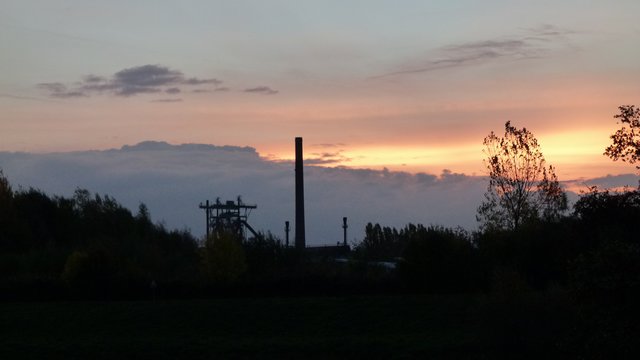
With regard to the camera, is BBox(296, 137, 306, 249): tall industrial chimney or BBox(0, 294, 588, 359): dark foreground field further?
BBox(296, 137, 306, 249): tall industrial chimney

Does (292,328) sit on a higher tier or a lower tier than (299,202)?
lower

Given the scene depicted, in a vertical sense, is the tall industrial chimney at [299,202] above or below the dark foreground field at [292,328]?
above

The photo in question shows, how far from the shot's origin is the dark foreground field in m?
37.7

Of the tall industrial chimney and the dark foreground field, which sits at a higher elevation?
the tall industrial chimney

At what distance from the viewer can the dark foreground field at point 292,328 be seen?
37719mm

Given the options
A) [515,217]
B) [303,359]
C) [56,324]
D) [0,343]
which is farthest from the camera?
[515,217]

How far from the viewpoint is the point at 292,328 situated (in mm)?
43406

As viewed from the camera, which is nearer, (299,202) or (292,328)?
(292,328)

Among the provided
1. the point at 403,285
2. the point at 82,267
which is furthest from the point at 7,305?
the point at 403,285

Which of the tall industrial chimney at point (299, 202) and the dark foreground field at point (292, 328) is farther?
the tall industrial chimney at point (299, 202)

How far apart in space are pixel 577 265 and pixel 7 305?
3263 centimetres

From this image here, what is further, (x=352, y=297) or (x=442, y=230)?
(x=442, y=230)

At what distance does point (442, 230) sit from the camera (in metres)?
54.9

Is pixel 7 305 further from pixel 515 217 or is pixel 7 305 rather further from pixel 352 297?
pixel 515 217
